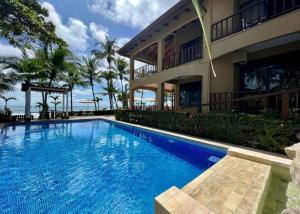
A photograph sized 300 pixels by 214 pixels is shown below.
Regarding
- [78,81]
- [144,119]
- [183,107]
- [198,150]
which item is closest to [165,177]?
[198,150]

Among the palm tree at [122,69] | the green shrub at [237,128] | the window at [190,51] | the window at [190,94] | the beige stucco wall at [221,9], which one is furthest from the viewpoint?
the palm tree at [122,69]

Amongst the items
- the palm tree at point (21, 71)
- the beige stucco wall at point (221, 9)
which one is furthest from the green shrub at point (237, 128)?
the palm tree at point (21, 71)

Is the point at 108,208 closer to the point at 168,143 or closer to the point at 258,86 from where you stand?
the point at 168,143

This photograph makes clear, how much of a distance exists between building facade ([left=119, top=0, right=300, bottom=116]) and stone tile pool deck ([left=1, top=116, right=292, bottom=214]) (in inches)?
121

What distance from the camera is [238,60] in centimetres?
1030

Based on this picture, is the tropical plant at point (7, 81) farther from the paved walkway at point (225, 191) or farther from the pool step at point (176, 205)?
the pool step at point (176, 205)

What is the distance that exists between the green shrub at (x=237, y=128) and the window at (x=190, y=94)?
4056 mm

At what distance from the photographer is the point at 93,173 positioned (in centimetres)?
630

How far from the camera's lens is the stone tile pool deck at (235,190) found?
2.77 meters

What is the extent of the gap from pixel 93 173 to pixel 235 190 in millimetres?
4427

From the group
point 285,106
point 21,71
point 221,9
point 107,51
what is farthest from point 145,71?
point 107,51

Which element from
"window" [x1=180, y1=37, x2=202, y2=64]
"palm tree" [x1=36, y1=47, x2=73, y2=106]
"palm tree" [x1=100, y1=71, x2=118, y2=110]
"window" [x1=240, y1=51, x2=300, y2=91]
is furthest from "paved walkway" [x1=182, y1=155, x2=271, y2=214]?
"palm tree" [x1=100, y1=71, x2=118, y2=110]

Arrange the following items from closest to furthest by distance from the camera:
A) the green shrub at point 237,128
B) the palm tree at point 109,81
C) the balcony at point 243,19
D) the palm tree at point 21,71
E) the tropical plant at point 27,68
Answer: the green shrub at point 237,128 < the balcony at point 243,19 < the palm tree at point 21,71 < the tropical plant at point 27,68 < the palm tree at point 109,81

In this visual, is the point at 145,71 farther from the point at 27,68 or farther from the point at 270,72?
the point at 27,68
